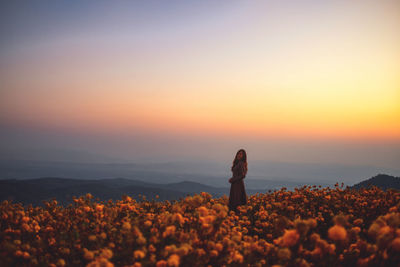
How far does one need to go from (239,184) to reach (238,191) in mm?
277

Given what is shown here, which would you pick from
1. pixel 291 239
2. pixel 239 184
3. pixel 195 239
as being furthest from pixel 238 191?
pixel 291 239

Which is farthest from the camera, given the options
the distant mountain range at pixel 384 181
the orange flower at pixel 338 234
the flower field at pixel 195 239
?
the distant mountain range at pixel 384 181

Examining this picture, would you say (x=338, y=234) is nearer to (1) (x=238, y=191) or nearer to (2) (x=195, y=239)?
(2) (x=195, y=239)

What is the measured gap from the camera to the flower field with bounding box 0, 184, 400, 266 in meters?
3.17

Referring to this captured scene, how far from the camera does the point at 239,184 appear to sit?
33.8ft

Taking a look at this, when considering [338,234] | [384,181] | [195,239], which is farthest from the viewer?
[384,181]

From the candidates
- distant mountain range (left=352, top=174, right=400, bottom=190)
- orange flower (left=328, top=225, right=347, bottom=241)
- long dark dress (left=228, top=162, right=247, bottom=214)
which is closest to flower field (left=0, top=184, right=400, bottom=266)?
orange flower (left=328, top=225, right=347, bottom=241)

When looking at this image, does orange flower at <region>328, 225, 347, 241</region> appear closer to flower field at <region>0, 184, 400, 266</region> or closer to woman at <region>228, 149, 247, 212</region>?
flower field at <region>0, 184, 400, 266</region>

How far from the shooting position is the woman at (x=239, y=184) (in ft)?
33.5

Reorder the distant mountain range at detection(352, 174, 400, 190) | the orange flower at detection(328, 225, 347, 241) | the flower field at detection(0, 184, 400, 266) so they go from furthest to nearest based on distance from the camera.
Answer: the distant mountain range at detection(352, 174, 400, 190), the flower field at detection(0, 184, 400, 266), the orange flower at detection(328, 225, 347, 241)

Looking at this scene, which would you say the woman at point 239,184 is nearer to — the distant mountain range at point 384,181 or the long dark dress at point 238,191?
the long dark dress at point 238,191

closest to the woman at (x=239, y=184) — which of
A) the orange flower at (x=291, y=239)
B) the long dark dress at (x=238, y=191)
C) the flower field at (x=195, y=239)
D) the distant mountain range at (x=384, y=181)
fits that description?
the long dark dress at (x=238, y=191)

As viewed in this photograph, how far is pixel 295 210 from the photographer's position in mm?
8672

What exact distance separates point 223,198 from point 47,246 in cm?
799
